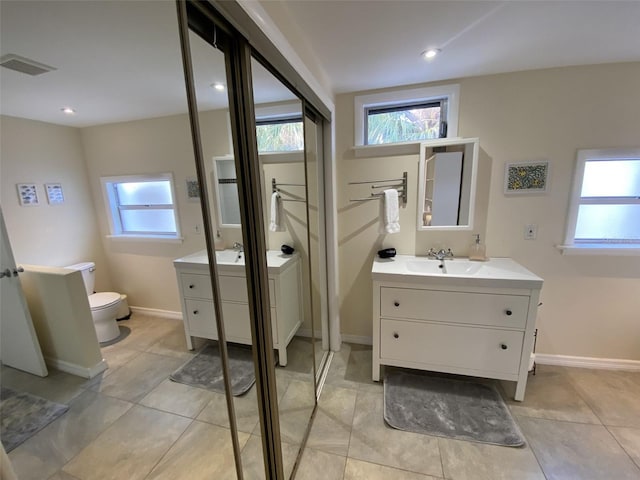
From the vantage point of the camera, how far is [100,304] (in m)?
1.03

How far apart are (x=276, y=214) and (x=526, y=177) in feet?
6.07

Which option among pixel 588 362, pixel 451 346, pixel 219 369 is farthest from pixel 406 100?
pixel 588 362

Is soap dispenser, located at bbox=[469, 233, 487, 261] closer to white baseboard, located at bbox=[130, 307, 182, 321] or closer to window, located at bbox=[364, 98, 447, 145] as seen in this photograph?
window, located at bbox=[364, 98, 447, 145]

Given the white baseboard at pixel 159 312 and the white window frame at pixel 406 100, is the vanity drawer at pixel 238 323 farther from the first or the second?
the white window frame at pixel 406 100

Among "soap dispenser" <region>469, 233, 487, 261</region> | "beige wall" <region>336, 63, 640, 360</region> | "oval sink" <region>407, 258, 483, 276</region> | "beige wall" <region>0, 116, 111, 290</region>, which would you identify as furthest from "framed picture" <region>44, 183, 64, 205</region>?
"soap dispenser" <region>469, 233, 487, 261</region>

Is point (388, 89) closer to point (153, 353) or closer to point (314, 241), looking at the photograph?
point (314, 241)

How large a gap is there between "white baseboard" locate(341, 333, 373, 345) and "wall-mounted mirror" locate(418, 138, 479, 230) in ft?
3.80

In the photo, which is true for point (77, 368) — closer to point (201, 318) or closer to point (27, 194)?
point (201, 318)

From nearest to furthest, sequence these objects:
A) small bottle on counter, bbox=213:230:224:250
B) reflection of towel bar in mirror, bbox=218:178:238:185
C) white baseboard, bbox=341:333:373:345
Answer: small bottle on counter, bbox=213:230:224:250 < reflection of towel bar in mirror, bbox=218:178:238:185 < white baseboard, bbox=341:333:373:345

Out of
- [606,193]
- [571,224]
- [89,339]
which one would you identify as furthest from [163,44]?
[606,193]

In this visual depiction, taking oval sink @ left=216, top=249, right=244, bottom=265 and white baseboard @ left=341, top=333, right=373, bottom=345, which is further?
white baseboard @ left=341, top=333, right=373, bottom=345

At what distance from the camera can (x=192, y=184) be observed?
814 mm

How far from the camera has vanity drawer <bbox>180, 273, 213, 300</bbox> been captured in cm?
91

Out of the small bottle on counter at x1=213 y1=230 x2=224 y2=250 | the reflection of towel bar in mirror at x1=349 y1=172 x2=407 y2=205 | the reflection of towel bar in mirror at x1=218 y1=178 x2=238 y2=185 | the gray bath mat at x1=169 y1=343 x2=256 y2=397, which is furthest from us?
the reflection of towel bar in mirror at x1=349 y1=172 x2=407 y2=205
